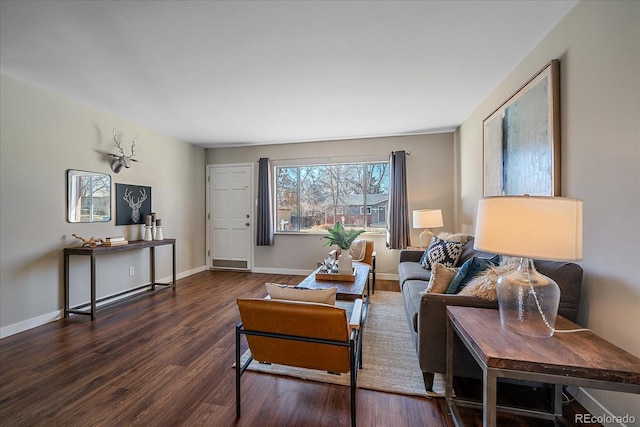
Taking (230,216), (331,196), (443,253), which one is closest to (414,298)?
(443,253)

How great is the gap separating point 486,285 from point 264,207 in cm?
397

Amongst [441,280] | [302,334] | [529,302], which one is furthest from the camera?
[441,280]

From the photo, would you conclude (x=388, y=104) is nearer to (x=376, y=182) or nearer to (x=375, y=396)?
(x=376, y=182)

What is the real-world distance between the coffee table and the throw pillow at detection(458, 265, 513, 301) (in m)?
0.86

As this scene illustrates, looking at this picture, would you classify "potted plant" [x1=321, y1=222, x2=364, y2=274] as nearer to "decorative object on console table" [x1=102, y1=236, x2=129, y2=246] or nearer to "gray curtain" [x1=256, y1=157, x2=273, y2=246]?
"gray curtain" [x1=256, y1=157, x2=273, y2=246]

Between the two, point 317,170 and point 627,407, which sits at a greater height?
point 317,170

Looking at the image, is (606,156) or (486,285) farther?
(486,285)

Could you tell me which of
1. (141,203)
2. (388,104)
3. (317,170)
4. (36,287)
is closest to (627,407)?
(388,104)

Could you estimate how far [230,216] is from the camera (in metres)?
5.27

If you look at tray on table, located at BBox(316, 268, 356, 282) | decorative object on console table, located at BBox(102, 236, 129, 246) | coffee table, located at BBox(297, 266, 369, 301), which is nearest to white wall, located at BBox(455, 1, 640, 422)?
coffee table, located at BBox(297, 266, 369, 301)

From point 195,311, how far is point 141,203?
193cm

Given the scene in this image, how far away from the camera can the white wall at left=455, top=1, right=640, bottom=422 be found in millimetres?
1313

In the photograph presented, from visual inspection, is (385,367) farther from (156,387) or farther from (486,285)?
(156,387)

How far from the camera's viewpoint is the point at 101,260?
3393mm
